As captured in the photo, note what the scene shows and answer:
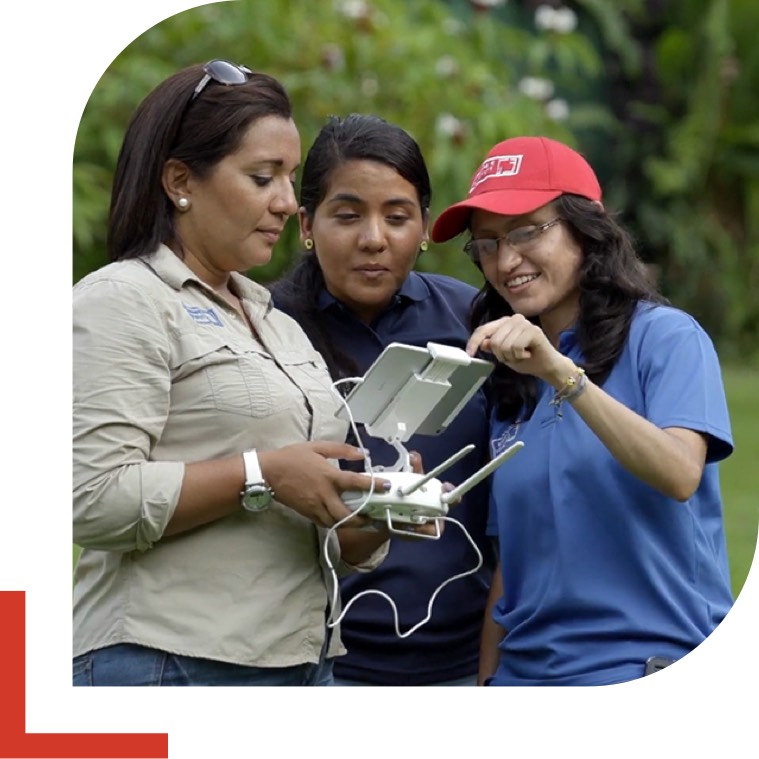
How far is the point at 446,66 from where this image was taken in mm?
4832

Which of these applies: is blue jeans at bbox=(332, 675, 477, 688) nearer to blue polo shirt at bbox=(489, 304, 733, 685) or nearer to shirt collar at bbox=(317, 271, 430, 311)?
blue polo shirt at bbox=(489, 304, 733, 685)

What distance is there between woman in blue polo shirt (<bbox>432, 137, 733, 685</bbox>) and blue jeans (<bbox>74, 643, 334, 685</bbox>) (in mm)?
495

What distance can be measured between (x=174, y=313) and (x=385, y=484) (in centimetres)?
40

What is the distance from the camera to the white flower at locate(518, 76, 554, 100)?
→ 5.15 meters

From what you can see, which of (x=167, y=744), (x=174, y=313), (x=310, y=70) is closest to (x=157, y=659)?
(x=167, y=744)

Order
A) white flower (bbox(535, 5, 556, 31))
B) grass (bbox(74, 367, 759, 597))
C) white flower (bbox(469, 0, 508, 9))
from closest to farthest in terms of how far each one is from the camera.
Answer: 1. grass (bbox(74, 367, 759, 597))
2. white flower (bbox(469, 0, 508, 9))
3. white flower (bbox(535, 5, 556, 31))

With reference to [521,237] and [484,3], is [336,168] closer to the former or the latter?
[521,237]

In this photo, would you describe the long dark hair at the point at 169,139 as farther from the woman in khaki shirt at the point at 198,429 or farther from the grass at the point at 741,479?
the grass at the point at 741,479

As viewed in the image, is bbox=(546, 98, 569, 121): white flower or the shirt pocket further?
bbox=(546, 98, 569, 121): white flower

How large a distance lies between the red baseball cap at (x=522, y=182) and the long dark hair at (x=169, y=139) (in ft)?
1.38

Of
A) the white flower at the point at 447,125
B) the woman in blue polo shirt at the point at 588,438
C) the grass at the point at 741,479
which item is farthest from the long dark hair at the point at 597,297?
the white flower at the point at 447,125

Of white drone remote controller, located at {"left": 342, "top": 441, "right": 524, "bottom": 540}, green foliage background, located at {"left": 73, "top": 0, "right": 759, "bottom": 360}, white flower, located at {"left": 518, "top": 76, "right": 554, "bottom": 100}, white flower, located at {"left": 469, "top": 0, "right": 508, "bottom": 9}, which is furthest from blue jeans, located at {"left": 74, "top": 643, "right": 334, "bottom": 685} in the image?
white flower, located at {"left": 518, "top": 76, "right": 554, "bottom": 100}

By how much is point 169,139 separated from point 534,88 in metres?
3.17

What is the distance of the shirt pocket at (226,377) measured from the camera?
6.81 ft
